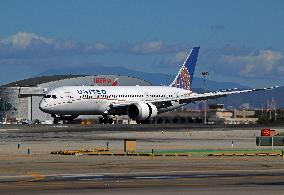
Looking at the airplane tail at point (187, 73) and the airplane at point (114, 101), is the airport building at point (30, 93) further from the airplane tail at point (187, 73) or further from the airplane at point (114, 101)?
the airplane at point (114, 101)

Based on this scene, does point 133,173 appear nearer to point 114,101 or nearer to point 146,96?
point 114,101

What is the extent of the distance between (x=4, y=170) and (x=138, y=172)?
6289 millimetres

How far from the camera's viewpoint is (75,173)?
3922cm

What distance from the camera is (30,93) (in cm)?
17425

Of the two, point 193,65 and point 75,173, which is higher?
point 193,65

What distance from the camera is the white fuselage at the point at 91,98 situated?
114 m

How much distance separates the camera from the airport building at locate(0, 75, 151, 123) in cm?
17600

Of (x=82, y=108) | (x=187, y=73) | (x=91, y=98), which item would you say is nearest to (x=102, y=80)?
(x=187, y=73)

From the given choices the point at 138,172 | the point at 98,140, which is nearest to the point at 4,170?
the point at 138,172

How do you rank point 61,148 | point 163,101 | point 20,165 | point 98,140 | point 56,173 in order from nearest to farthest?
point 56,173
point 20,165
point 61,148
point 98,140
point 163,101

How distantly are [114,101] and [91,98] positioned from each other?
3.92m

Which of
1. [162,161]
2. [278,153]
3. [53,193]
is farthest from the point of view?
[278,153]

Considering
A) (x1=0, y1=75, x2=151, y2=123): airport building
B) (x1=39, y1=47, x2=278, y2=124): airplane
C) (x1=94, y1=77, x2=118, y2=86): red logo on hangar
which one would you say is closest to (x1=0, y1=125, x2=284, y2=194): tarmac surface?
(x1=39, y1=47, x2=278, y2=124): airplane

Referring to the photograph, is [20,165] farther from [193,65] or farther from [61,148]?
[193,65]
